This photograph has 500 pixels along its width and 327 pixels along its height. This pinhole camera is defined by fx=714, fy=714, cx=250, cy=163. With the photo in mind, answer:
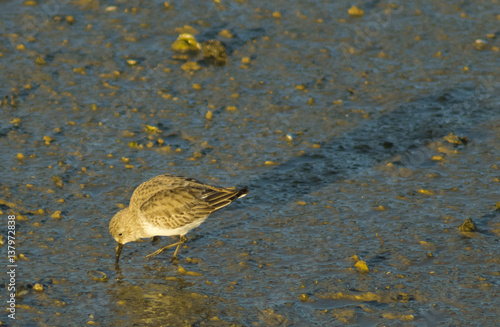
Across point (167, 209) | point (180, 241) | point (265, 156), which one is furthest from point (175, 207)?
point (265, 156)

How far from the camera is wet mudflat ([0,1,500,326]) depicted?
328 inches

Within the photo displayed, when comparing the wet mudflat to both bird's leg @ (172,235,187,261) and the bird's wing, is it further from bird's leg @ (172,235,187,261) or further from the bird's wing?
the bird's wing

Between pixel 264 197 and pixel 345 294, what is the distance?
2620mm

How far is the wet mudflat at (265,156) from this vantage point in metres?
8.34

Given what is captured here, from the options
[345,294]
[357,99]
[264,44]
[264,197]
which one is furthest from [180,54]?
[345,294]

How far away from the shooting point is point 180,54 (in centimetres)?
1450

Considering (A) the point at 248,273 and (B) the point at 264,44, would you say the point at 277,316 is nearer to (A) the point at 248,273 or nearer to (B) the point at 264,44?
(A) the point at 248,273

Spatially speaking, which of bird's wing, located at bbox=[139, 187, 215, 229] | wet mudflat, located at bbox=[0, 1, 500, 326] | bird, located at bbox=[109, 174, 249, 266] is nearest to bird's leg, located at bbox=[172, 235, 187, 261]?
bird, located at bbox=[109, 174, 249, 266]

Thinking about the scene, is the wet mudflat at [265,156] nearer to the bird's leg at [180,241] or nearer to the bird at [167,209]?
the bird's leg at [180,241]

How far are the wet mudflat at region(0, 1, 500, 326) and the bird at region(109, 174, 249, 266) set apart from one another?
0.36 meters

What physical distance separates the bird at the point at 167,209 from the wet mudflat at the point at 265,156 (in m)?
0.36

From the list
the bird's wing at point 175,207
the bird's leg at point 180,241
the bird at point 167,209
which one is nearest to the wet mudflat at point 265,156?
the bird's leg at point 180,241

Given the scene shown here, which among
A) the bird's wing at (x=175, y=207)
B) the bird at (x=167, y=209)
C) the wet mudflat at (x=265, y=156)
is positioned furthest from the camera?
the bird's wing at (x=175, y=207)

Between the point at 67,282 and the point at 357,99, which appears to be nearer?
the point at 67,282
